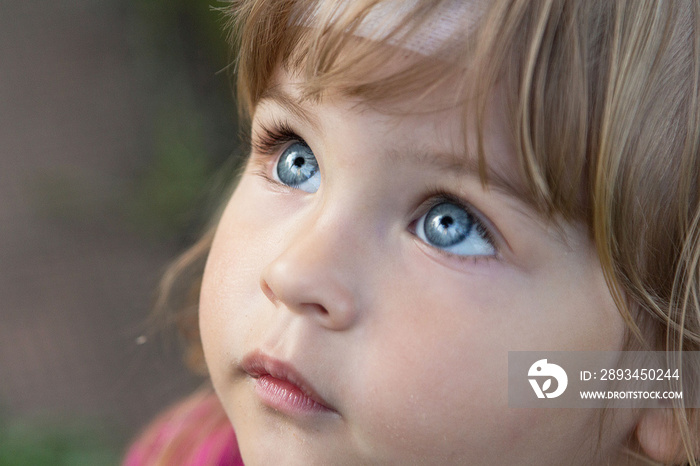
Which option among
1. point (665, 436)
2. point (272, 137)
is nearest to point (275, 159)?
point (272, 137)

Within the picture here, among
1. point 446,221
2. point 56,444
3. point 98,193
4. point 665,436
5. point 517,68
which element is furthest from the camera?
point 98,193

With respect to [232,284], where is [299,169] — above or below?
above

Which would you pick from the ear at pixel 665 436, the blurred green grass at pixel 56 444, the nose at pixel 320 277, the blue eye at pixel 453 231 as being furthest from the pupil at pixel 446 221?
the blurred green grass at pixel 56 444

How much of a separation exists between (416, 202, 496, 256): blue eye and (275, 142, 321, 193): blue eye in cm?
17

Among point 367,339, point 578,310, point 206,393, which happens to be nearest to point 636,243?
point 578,310

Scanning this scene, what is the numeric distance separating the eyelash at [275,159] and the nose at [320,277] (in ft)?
0.34

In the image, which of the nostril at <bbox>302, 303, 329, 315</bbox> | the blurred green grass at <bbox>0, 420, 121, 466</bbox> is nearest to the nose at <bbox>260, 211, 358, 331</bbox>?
the nostril at <bbox>302, 303, 329, 315</bbox>

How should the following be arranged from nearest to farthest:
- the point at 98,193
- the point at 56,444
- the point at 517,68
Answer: the point at 517,68 < the point at 56,444 < the point at 98,193

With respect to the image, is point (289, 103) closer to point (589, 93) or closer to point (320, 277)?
point (320, 277)

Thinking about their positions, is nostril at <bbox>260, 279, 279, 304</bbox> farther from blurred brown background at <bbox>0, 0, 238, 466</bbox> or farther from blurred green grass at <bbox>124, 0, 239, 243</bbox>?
blurred green grass at <bbox>124, 0, 239, 243</bbox>

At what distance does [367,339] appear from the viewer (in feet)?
2.80

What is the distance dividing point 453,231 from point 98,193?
160cm

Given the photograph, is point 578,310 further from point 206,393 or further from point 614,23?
point 206,393

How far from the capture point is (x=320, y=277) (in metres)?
0.85
